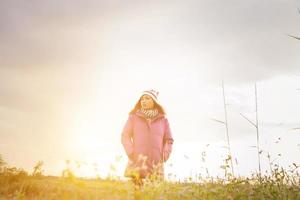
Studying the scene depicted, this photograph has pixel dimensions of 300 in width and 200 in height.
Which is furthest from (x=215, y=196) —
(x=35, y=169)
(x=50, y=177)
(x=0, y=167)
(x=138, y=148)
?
(x=50, y=177)

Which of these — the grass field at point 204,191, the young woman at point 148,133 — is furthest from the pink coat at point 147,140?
the grass field at point 204,191

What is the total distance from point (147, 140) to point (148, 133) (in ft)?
0.59

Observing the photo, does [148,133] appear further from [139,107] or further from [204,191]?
[204,191]

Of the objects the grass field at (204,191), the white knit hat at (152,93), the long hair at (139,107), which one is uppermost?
the white knit hat at (152,93)

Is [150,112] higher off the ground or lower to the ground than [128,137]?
higher

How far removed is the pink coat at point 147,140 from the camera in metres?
11.1

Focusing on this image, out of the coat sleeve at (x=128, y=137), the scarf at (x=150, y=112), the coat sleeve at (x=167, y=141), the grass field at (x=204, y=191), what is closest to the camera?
the grass field at (x=204, y=191)

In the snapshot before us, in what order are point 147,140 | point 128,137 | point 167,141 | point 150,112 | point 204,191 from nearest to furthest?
point 204,191 → point 147,140 → point 128,137 → point 150,112 → point 167,141

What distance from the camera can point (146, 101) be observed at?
11469mm

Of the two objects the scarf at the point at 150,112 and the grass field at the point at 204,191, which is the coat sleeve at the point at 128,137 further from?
the grass field at the point at 204,191

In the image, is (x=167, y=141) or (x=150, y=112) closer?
(x=150, y=112)

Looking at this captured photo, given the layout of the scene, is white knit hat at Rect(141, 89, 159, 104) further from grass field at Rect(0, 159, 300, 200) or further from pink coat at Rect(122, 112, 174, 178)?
grass field at Rect(0, 159, 300, 200)

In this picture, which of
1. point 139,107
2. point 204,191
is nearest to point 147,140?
point 139,107

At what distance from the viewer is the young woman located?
1118 centimetres
